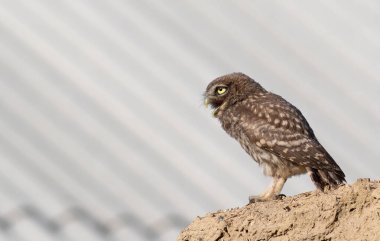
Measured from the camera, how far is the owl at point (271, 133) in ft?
20.0

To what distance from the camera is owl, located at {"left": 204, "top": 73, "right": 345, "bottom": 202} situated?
6.10 meters

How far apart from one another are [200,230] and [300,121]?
6.49 ft

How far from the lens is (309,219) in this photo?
4172 millimetres

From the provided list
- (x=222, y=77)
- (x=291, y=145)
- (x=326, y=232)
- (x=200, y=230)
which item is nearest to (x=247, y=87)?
(x=222, y=77)

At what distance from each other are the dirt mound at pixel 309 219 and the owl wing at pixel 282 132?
160 centimetres

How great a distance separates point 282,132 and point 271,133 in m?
0.07

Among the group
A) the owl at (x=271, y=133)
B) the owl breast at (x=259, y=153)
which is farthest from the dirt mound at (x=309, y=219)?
the owl breast at (x=259, y=153)

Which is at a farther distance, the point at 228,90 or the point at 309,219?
the point at 228,90

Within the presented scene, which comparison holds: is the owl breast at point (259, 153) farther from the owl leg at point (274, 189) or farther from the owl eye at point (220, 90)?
the owl eye at point (220, 90)

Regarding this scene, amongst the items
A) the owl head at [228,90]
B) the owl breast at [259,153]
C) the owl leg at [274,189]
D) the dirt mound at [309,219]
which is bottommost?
the dirt mound at [309,219]

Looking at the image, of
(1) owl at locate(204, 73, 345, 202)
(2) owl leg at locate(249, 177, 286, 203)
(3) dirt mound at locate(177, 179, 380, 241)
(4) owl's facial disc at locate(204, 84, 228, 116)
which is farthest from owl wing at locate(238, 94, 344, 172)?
(3) dirt mound at locate(177, 179, 380, 241)

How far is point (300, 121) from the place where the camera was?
6.34 metres

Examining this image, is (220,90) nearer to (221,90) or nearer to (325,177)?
(221,90)

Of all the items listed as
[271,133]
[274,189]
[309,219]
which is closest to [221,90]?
[271,133]
